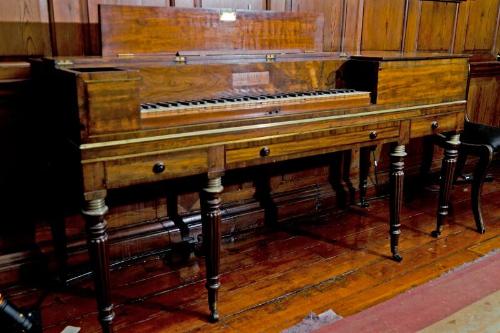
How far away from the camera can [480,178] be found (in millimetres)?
2916

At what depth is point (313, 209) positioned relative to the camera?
3271 millimetres

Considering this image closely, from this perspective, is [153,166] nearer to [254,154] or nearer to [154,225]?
[254,154]

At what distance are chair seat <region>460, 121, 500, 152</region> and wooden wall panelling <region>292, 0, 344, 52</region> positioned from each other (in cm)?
101

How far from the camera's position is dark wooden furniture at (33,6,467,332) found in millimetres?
1679

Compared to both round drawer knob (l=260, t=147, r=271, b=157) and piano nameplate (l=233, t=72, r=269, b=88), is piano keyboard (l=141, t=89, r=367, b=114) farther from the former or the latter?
round drawer knob (l=260, t=147, r=271, b=157)

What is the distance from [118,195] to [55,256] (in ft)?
1.39

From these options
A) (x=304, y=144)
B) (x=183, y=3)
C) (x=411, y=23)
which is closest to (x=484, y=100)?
(x=411, y=23)

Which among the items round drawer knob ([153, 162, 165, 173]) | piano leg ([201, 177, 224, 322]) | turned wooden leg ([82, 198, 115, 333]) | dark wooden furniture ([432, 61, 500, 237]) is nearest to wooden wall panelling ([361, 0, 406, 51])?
dark wooden furniture ([432, 61, 500, 237])

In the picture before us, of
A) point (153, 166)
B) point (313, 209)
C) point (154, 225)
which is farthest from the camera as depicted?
point (313, 209)

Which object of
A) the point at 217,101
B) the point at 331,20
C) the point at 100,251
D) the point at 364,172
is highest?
the point at 331,20

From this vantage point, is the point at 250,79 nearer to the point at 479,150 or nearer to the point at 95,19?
the point at 95,19

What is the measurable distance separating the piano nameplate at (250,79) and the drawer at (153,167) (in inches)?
17.6

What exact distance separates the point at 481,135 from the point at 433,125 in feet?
2.23

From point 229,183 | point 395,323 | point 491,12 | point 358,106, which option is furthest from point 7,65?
point 491,12
